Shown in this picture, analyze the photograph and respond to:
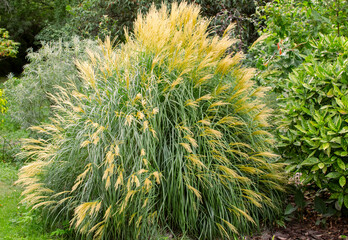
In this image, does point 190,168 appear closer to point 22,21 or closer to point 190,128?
point 190,128

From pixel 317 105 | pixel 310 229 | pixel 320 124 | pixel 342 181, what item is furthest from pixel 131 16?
pixel 342 181

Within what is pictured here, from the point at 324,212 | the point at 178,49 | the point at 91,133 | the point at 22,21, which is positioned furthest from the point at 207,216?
the point at 22,21

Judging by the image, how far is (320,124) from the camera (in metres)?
3.32

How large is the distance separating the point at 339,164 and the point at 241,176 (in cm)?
108

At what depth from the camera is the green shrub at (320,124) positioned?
323 centimetres

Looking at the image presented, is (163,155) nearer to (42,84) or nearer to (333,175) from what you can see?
(333,175)

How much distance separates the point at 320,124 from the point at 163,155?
163 centimetres

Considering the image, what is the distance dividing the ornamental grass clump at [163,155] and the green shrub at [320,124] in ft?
1.08

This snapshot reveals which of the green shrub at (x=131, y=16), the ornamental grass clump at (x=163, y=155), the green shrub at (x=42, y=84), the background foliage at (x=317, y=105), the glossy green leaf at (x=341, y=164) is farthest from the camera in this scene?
the green shrub at (x=131, y=16)

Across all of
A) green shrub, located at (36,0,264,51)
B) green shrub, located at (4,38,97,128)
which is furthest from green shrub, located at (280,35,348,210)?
green shrub, located at (36,0,264,51)

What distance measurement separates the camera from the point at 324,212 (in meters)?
3.64

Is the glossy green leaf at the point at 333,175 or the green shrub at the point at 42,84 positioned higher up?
the glossy green leaf at the point at 333,175

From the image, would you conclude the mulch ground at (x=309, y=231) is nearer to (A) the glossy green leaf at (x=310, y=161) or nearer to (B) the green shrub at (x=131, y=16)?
(A) the glossy green leaf at (x=310, y=161)

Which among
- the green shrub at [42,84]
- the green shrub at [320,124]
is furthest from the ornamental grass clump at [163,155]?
the green shrub at [42,84]
